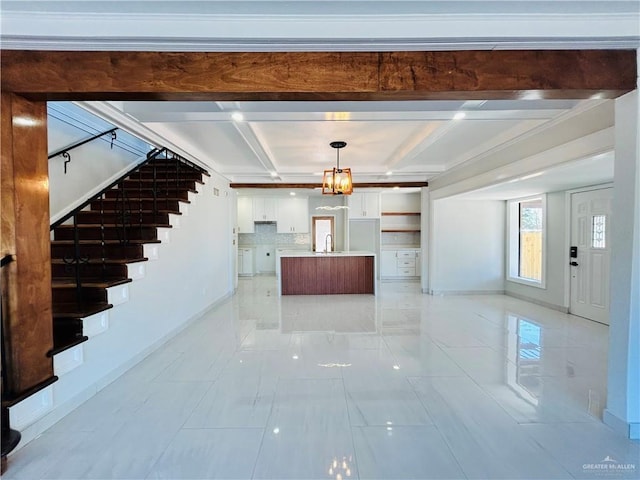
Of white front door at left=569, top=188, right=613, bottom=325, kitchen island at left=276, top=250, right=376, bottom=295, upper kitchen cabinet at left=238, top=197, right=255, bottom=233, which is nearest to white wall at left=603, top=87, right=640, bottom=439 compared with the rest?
white front door at left=569, top=188, right=613, bottom=325

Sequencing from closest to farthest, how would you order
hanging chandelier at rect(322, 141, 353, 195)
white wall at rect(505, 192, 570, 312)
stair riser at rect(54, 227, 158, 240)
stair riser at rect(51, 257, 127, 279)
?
stair riser at rect(51, 257, 127, 279)
stair riser at rect(54, 227, 158, 240)
hanging chandelier at rect(322, 141, 353, 195)
white wall at rect(505, 192, 570, 312)

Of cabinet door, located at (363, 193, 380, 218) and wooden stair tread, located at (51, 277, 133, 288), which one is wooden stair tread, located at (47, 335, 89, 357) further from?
cabinet door, located at (363, 193, 380, 218)

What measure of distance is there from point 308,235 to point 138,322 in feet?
21.5

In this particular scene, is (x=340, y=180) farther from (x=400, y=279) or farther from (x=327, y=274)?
(x=400, y=279)

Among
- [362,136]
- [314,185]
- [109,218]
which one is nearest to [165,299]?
[109,218]

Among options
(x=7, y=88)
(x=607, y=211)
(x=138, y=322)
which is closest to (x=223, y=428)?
(x=138, y=322)

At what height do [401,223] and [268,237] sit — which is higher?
[401,223]

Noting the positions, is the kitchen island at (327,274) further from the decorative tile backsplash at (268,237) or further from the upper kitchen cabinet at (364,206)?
the decorative tile backsplash at (268,237)

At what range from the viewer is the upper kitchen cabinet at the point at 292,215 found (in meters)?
9.17

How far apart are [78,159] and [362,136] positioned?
11.6ft

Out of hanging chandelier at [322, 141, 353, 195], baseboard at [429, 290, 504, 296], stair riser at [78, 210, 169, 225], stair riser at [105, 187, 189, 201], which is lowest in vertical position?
baseboard at [429, 290, 504, 296]

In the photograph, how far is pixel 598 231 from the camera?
4680 millimetres

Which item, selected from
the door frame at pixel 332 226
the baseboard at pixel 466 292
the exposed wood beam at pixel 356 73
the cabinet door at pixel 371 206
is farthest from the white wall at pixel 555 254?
the door frame at pixel 332 226

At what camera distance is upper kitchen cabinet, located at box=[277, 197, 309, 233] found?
917 centimetres
